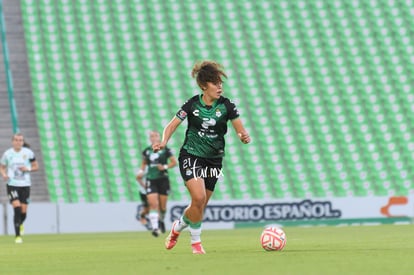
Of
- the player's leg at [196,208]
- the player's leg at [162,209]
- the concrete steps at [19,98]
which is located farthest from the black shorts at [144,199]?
the player's leg at [196,208]

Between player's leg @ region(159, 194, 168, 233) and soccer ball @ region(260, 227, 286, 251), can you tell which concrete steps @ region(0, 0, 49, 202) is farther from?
soccer ball @ region(260, 227, 286, 251)

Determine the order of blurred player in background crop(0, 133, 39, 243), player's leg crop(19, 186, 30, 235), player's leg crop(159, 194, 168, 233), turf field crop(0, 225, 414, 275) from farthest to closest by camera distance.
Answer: player's leg crop(159, 194, 168, 233) → player's leg crop(19, 186, 30, 235) → blurred player in background crop(0, 133, 39, 243) → turf field crop(0, 225, 414, 275)

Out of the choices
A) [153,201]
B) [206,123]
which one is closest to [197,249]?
[206,123]

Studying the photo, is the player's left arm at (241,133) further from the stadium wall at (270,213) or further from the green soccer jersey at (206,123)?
Answer: the stadium wall at (270,213)

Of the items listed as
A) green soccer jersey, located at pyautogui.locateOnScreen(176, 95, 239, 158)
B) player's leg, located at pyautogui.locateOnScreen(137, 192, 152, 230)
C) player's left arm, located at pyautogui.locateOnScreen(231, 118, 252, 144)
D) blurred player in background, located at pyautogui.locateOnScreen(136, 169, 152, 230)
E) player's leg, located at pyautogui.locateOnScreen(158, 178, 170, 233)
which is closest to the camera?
player's left arm, located at pyautogui.locateOnScreen(231, 118, 252, 144)

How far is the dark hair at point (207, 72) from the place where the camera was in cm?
1139

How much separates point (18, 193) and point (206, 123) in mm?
8083

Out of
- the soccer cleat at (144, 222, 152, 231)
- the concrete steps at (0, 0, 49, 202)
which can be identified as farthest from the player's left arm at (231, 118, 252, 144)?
the concrete steps at (0, 0, 49, 202)

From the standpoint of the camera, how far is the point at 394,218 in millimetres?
24438

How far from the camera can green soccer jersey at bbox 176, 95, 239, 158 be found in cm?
1153

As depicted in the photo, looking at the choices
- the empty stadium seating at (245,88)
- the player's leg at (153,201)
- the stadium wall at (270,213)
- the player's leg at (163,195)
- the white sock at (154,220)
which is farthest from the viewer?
the empty stadium seating at (245,88)

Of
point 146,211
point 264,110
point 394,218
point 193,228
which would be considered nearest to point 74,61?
point 264,110

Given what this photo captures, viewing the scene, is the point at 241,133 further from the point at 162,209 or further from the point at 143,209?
the point at 143,209

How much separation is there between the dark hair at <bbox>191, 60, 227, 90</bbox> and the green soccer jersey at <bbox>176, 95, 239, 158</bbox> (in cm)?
26
